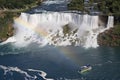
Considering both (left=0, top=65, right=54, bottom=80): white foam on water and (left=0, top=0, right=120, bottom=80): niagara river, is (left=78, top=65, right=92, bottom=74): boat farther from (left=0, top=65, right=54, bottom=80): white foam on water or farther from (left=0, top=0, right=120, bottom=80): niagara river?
(left=0, top=65, right=54, bottom=80): white foam on water

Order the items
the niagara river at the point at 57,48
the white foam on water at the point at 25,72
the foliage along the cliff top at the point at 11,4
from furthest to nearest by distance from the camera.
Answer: the foliage along the cliff top at the point at 11,4 → the niagara river at the point at 57,48 → the white foam on water at the point at 25,72

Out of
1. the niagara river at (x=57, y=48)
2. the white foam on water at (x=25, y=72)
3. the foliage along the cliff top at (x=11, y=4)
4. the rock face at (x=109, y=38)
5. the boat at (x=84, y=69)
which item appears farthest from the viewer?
the foliage along the cliff top at (x=11, y=4)

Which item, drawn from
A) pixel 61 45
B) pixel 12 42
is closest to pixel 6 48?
pixel 12 42

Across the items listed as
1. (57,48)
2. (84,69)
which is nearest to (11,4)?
(57,48)

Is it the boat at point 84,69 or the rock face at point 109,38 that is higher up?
the rock face at point 109,38

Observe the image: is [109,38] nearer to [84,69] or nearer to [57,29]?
[57,29]

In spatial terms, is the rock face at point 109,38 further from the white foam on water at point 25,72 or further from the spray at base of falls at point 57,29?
the white foam on water at point 25,72

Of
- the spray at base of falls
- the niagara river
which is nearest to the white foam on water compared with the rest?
the niagara river

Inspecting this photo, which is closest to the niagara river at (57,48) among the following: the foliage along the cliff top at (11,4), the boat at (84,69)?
the boat at (84,69)
